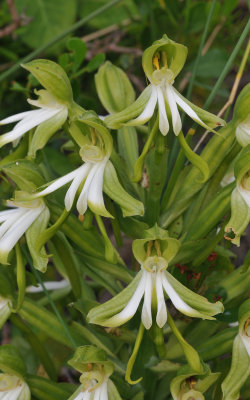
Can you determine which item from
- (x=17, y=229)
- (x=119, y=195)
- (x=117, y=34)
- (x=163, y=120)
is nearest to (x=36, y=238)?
(x=17, y=229)

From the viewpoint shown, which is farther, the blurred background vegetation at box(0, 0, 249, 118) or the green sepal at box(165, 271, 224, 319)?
the blurred background vegetation at box(0, 0, 249, 118)

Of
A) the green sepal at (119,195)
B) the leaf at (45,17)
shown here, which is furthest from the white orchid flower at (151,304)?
the leaf at (45,17)

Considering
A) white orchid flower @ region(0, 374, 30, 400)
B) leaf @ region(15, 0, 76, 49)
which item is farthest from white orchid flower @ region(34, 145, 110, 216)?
leaf @ region(15, 0, 76, 49)

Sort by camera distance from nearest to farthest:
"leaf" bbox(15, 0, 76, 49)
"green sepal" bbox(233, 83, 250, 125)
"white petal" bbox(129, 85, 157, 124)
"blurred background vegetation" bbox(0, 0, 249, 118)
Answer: "white petal" bbox(129, 85, 157, 124), "green sepal" bbox(233, 83, 250, 125), "blurred background vegetation" bbox(0, 0, 249, 118), "leaf" bbox(15, 0, 76, 49)

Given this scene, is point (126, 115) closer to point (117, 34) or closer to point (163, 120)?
point (163, 120)

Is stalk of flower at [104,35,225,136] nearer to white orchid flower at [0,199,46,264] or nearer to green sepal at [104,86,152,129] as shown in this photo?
green sepal at [104,86,152,129]

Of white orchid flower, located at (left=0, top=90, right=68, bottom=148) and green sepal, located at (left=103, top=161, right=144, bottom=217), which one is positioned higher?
white orchid flower, located at (left=0, top=90, right=68, bottom=148)
